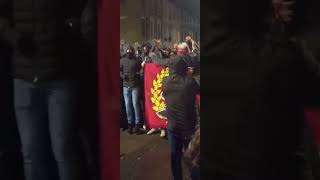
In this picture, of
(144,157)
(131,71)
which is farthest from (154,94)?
(144,157)

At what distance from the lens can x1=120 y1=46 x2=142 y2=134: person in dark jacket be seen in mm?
1495

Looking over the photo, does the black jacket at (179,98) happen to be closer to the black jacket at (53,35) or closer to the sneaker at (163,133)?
the sneaker at (163,133)

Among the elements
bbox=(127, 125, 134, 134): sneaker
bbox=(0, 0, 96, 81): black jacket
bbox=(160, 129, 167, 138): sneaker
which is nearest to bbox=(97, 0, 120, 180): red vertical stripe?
bbox=(0, 0, 96, 81): black jacket

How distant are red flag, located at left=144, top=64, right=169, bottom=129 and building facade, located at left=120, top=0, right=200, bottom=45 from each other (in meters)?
0.16

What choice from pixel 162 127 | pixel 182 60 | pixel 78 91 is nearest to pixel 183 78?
pixel 182 60

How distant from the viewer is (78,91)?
1126 mm

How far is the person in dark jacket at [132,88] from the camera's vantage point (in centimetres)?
150

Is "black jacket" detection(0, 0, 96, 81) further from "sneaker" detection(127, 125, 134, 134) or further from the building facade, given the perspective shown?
"sneaker" detection(127, 125, 134, 134)

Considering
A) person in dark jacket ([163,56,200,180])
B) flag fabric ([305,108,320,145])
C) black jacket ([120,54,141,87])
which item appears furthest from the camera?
person in dark jacket ([163,56,200,180])

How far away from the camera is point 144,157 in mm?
1581

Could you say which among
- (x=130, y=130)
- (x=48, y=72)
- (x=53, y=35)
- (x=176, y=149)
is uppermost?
(x=53, y=35)

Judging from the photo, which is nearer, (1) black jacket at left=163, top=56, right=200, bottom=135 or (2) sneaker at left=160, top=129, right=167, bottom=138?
(1) black jacket at left=163, top=56, right=200, bottom=135

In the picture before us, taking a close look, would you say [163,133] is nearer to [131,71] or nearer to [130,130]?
[131,71]

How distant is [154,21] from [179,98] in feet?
1.28
